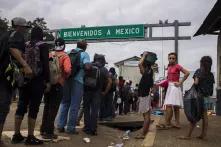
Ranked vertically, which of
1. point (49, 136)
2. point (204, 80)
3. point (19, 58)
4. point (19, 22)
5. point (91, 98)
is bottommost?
point (49, 136)

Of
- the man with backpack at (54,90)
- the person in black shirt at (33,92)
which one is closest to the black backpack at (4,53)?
the person in black shirt at (33,92)

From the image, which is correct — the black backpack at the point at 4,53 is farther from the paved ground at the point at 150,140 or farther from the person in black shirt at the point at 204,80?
the person in black shirt at the point at 204,80

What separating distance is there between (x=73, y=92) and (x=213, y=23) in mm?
8167

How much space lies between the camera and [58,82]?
9453mm

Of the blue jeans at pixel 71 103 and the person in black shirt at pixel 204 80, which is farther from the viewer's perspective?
the blue jeans at pixel 71 103

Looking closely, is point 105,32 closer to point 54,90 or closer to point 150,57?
point 150,57

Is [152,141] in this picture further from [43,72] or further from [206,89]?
[43,72]

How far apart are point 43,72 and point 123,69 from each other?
105 feet

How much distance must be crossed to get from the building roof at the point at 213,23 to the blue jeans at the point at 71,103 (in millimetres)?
5339

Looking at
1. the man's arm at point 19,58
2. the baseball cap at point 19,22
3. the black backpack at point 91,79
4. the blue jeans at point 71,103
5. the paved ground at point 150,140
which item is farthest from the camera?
the black backpack at point 91,79

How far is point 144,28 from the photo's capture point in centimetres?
2820

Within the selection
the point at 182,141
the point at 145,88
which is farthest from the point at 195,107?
the point at 145,88

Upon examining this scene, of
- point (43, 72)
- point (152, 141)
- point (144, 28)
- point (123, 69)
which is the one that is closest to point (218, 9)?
point (152, 141)

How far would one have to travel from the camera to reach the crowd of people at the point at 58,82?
8117mm
